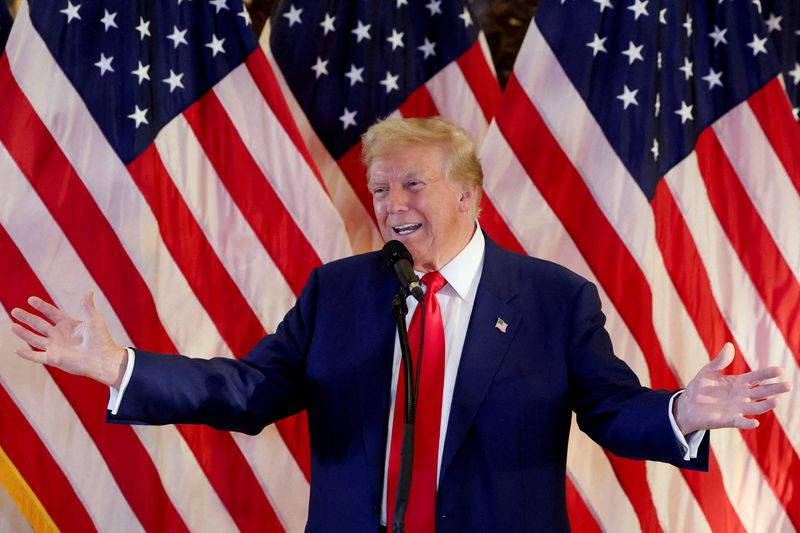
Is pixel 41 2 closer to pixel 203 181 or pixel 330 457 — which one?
pixel 203 181

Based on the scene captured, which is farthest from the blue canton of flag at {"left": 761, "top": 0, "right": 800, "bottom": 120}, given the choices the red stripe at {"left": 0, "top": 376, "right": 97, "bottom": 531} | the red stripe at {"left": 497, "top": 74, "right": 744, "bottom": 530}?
the red stripe at {"left": 0, "top": 376, "right": 97, "bottom": 531}

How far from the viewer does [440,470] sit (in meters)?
2.10

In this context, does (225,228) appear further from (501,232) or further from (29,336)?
(29,336)

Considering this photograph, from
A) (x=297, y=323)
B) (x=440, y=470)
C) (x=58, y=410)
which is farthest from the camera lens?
(x=58, y=410)

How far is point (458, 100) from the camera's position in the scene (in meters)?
3.54

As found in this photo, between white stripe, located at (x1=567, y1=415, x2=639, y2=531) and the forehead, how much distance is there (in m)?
1.34

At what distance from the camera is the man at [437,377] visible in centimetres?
206

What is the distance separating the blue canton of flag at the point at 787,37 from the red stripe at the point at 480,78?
1030mm

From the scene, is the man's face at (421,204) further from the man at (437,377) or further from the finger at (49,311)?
the finger at (49,311)

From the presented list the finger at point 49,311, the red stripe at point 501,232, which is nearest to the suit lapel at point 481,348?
the finger at point 49,311

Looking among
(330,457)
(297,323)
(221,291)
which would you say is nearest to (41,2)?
(221,291)

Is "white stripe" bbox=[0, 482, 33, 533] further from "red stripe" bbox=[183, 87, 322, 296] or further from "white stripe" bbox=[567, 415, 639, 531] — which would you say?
"white stripe" bbox=[567, 415, 639, 531]

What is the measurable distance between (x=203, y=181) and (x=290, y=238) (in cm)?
34

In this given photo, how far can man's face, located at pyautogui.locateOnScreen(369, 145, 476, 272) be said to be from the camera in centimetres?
226
